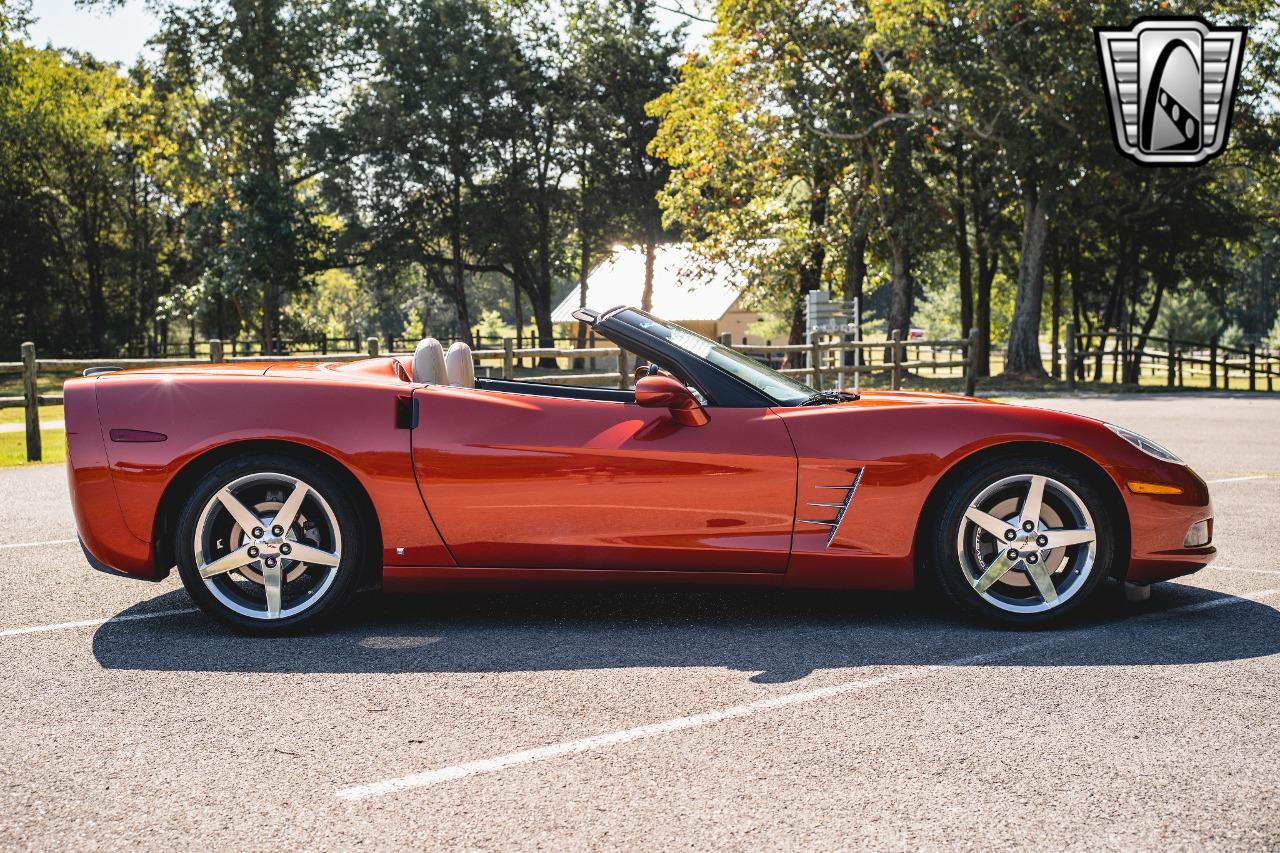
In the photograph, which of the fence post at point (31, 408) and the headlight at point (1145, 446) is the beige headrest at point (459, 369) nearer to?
the headlight at point (1145, 446)

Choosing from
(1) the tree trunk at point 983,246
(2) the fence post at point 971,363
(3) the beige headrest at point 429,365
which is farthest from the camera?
(1) the tree trunk at point 983,246

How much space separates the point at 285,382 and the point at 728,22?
86.2 feet

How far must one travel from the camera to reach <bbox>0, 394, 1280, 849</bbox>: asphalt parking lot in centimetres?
275

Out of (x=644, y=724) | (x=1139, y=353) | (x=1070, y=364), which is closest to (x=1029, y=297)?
(x=1070, y=364)

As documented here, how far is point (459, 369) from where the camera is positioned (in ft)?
15.9

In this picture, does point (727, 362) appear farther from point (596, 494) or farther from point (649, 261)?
point (649, 261)

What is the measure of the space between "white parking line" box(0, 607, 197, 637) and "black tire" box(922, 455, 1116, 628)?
3.03 m

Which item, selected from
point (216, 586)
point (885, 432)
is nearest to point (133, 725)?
point (216, 586)

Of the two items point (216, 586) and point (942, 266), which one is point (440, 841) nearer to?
point (216, 586)

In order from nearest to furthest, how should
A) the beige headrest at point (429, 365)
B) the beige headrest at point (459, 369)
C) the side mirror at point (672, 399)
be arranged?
the side mirror at point (672, 399)
the beige headrest at point (429, 365)
the beige headrest at point (459, 369)

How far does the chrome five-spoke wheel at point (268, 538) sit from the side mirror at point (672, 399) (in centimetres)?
116

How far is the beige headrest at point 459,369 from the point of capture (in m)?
4.84

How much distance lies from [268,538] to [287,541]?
0.23 ft

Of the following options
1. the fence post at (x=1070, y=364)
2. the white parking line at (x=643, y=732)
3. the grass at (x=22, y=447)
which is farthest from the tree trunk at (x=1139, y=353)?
the white parking line at (x=643, y=732)
